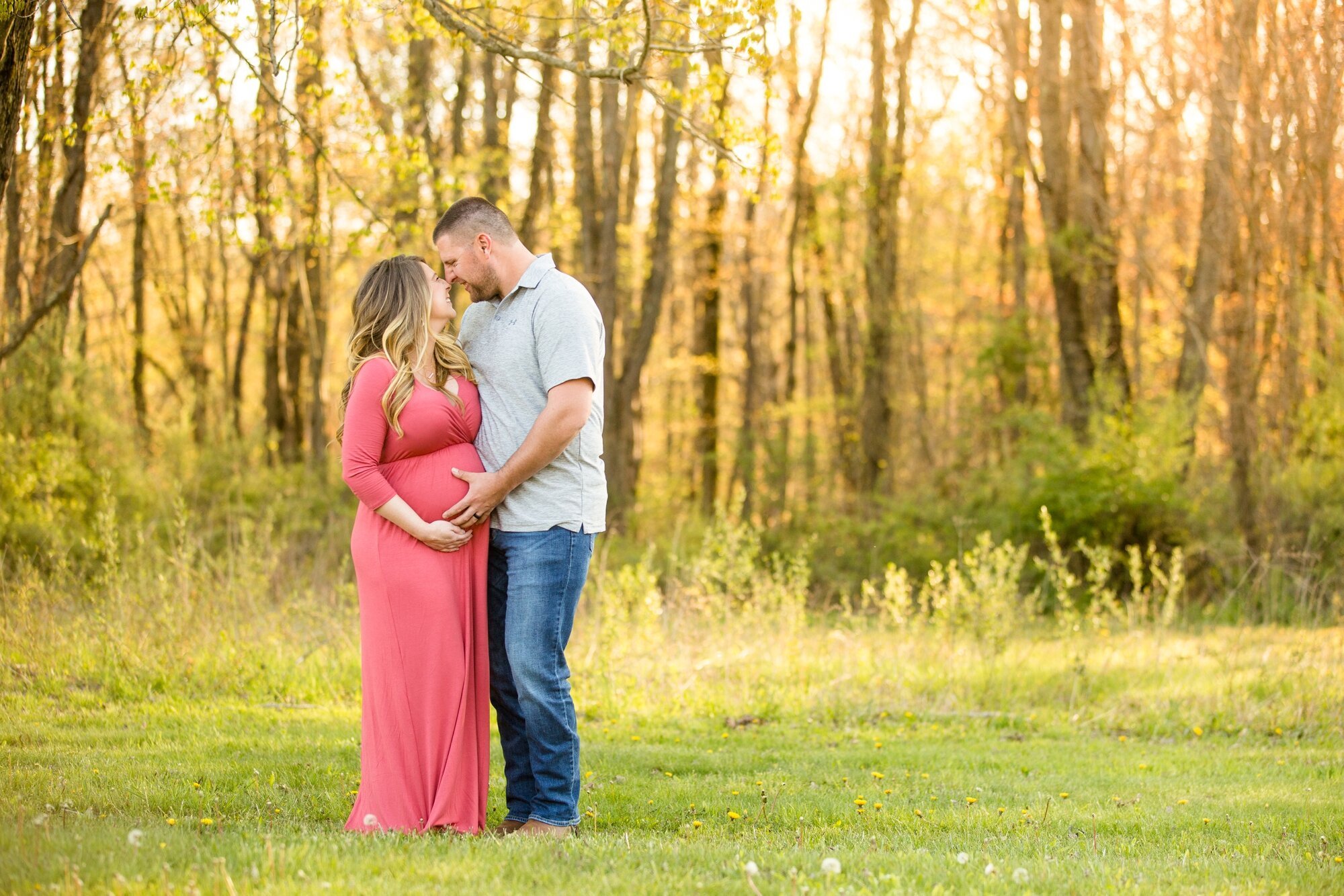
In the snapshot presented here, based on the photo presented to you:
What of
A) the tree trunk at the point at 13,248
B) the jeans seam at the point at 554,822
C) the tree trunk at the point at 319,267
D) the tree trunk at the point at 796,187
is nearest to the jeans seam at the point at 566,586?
the jeans seam at the point at 554,822

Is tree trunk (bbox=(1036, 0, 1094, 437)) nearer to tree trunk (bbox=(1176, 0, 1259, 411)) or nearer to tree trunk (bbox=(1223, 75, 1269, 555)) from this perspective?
tree trunk (bbox=(1176, 0, 1259, 411))

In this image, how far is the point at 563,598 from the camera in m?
4.43

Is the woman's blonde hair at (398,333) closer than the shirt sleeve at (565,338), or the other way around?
the shirt sleeve at (565,338)

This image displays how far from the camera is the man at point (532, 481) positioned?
436 cm

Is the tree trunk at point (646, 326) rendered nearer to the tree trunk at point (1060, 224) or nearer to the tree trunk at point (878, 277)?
the tree trunk at point (878, 277)

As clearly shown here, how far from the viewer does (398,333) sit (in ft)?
14.6

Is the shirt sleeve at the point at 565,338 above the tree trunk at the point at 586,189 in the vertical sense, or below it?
below

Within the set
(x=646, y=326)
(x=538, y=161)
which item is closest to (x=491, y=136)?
(x=538, y=161)

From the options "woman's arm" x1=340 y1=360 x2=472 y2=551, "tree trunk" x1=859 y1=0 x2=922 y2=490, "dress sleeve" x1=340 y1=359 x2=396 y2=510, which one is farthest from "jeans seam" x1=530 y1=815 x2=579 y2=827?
"tree trunk" x1=859 y1=0 x2=922 y2=490

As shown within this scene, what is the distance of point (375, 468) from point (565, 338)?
0.88m

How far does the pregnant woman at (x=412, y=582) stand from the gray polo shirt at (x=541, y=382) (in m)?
0.14

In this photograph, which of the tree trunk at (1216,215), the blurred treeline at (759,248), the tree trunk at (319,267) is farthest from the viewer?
the tree trunk at (319,267)

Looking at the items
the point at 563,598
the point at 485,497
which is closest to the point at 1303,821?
the point at 563,598

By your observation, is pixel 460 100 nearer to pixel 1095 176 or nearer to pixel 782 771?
pixel 1095 176
